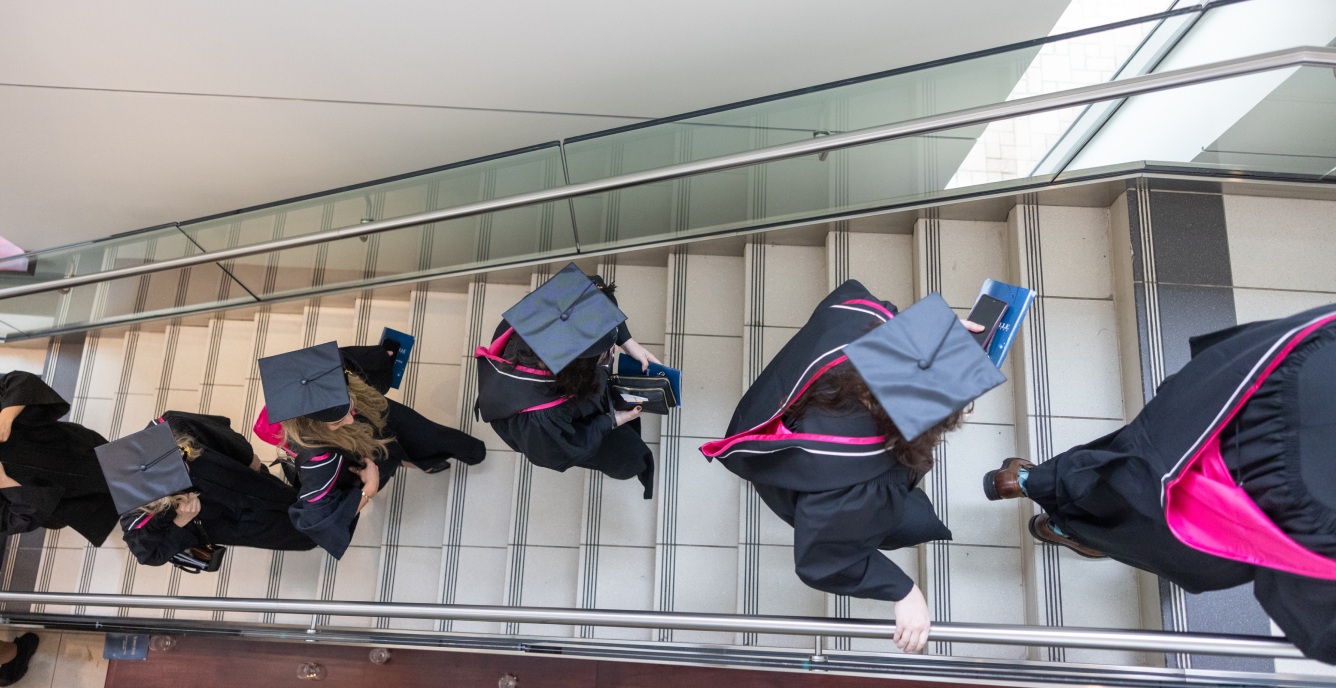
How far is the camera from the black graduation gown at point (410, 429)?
3148 millimetres

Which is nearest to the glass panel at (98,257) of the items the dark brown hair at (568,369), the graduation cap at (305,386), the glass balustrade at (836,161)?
the glass balustrade at (836,161)

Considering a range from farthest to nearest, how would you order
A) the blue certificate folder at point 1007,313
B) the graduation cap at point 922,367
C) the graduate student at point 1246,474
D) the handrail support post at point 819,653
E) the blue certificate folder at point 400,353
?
1. the blue certificate folder at point 400,353
2. the handrail support post at point 819,653
3. the blue certificate folder at point 1007,313
4. the graduation cap at point 922,367
5. the graduate student at point 1246,474

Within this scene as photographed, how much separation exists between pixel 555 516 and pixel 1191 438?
252 cm

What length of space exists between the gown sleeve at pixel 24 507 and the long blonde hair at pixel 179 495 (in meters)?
0.87

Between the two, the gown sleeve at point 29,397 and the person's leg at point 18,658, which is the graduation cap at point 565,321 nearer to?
the gown sleeve at point 29,397

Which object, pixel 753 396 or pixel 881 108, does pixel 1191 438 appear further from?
pixel 881 108

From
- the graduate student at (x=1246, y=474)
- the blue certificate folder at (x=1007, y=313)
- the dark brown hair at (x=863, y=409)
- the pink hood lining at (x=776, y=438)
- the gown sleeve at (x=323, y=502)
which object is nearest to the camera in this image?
the graduate student at (x=1246, y=474)

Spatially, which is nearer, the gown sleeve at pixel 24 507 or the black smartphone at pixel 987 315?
the black smartphone at pixel 987 315

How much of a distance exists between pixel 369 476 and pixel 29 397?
1479 millimetres

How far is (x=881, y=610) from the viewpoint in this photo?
9.28 ft

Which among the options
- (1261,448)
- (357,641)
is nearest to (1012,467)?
(1261,448)

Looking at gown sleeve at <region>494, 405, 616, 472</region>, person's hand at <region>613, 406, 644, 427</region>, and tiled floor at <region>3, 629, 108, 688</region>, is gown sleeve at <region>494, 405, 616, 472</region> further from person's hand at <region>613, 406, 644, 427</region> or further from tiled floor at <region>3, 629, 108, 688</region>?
tiled floor at <region>3, 629, 108, 688</region>

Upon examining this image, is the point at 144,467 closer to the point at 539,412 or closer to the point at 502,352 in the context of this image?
the point at 502,352

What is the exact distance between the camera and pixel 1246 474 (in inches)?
64.4
